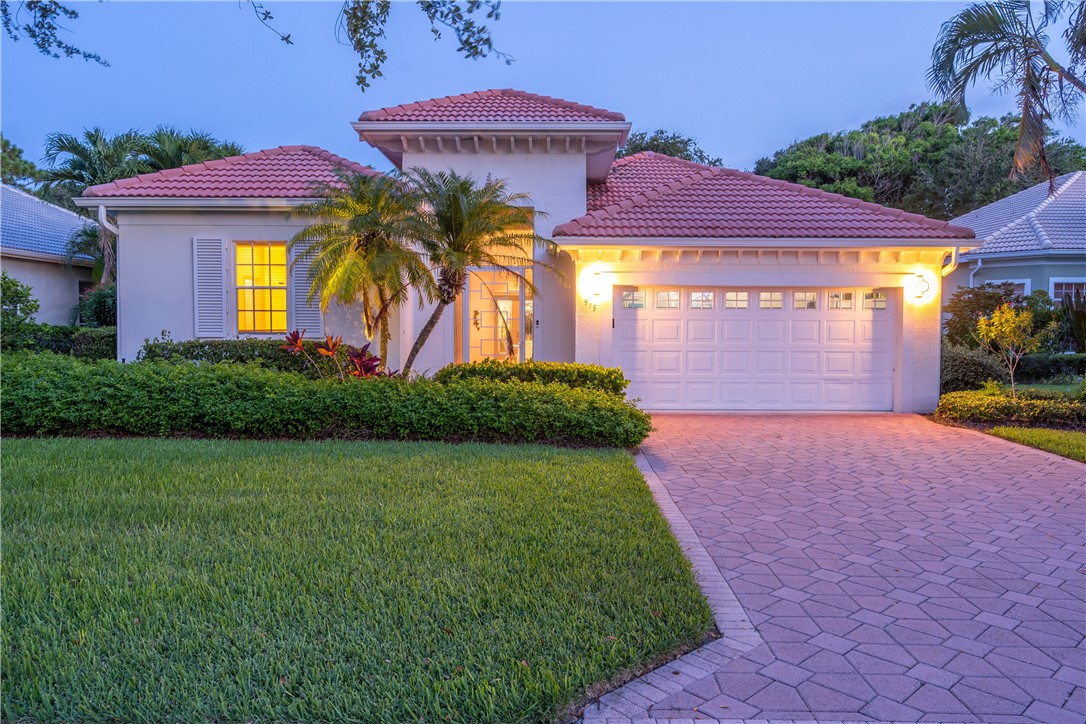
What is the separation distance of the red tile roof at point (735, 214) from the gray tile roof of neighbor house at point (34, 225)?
51.3 ft

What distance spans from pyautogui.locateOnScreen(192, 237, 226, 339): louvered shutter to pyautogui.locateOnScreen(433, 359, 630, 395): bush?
15.3 feet

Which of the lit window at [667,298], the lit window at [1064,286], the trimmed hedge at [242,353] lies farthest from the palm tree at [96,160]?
the lit window at [1064,286]

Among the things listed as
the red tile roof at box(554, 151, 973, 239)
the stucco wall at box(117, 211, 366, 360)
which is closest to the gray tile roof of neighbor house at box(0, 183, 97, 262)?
the stucco wall at box(117, 211, 366, 360)

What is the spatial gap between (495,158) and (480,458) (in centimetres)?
674

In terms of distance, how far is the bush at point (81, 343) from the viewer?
13359 mm

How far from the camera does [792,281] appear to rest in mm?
11688

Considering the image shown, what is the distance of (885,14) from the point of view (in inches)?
444

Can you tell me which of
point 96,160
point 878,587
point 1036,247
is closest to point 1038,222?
point 1036,247

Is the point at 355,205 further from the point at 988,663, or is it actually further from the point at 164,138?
the point at 164,138

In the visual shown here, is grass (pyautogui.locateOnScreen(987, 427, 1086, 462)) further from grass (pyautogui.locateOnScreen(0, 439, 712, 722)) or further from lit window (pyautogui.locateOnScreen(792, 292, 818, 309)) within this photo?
grass (pyautogui.locateOnScreen(0, 439, 712, 722))

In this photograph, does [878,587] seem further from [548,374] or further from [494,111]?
[494,111]

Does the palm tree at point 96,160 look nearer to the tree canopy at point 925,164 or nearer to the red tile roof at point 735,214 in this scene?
the red tile roof at point 735,214

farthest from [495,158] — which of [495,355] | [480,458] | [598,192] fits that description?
[480,458]

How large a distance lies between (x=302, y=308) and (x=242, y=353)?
1.34m
